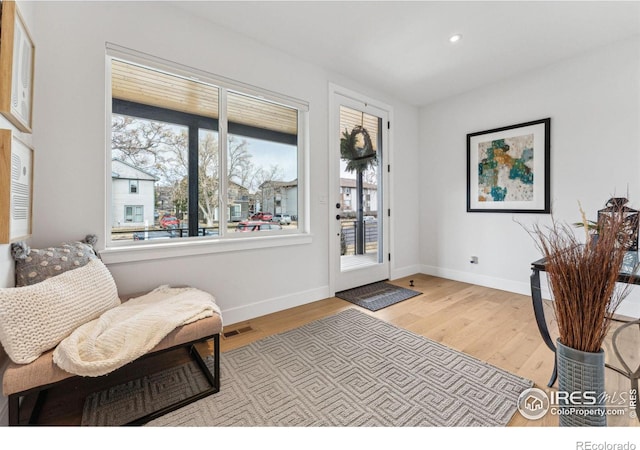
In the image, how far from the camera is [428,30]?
2494mm

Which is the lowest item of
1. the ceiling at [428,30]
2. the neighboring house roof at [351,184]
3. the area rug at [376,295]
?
the area rug at [376,295]

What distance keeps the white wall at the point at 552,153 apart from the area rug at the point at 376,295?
42.9 inches

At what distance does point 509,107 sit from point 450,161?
0.92 meters

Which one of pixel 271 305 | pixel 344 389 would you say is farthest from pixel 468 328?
pixel 271 305

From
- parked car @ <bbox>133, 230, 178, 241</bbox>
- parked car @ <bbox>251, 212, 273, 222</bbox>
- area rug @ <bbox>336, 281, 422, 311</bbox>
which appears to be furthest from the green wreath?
parked car @ <bbox>133, 230, 178, 241</bbox>

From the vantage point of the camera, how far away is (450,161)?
4.02 m

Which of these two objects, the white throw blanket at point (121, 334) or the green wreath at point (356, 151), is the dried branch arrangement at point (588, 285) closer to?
the white throw blanket at point (121, 334)

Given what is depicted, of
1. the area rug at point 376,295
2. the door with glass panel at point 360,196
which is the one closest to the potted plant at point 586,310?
the area rug at point 376,295

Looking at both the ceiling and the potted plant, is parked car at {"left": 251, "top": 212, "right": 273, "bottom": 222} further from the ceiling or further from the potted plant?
the potted plant

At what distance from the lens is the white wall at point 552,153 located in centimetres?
269

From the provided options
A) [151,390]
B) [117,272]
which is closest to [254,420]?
[151,390]

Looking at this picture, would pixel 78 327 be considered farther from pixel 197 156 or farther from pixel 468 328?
pixel 468 328

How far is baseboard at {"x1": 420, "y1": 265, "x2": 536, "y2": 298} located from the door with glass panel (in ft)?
2.79
